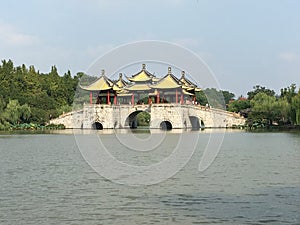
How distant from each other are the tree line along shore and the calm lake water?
76.3ft

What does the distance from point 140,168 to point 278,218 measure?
22.7ft

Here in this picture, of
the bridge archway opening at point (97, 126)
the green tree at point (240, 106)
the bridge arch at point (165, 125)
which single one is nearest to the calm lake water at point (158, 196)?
the bridge arch at point (165, 125)

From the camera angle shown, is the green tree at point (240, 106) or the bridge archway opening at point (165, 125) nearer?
the bridge archway opening at point (165, 125)

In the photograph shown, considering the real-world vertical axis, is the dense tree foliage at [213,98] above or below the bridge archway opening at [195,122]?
above

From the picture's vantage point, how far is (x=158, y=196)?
10344 millimetres

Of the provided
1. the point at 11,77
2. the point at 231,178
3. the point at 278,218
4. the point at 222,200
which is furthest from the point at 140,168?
the point at 11,77

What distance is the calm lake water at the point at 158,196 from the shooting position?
27.9ft

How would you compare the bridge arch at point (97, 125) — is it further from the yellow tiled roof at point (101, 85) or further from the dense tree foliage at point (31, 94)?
the dense tree foliage at point (31, 94)

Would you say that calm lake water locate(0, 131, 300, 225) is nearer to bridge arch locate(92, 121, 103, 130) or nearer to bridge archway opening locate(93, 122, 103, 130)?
bridge arch locate(92, 121, 103, 130)

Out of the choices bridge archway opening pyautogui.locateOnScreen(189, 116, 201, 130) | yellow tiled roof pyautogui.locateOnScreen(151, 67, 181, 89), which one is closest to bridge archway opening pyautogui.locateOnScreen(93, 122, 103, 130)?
yellow tiled roof pyautogui.locateOnScreen(151, 67, 181, 89)

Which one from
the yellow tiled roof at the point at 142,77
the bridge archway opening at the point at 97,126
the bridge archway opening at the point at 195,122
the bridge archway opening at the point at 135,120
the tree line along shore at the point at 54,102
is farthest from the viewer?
the bridge archway opening at the point at 135,120

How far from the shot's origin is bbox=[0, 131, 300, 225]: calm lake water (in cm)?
852

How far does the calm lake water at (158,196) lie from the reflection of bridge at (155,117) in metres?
28.3

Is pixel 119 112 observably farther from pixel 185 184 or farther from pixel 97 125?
pixel 185 184
